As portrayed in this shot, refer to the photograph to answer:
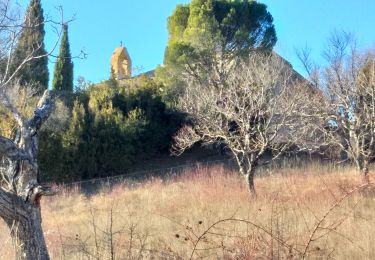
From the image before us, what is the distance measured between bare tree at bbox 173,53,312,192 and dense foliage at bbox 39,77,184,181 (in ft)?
14.8

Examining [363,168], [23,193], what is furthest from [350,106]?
[23,193]

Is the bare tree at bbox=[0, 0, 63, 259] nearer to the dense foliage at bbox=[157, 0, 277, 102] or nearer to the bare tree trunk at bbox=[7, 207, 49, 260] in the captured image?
the bare tree trunk at bbox=[7, 207, 49, 260]

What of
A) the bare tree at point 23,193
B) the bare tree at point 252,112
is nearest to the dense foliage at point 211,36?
the bare tree at point 252,112

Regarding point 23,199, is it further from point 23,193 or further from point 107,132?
point 107,132

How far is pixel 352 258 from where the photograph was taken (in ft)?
17.6

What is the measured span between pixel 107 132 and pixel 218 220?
12476 mm

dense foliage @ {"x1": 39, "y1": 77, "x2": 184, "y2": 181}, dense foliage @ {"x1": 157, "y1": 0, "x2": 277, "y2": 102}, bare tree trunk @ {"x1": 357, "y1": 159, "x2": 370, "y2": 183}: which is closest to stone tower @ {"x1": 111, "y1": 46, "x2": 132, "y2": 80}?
dense foliage @ {"x1": 157, "y1": 0, "x2": 277, "y2": 102}

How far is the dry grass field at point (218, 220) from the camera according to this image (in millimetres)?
4996

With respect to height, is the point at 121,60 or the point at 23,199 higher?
the point at 121,60

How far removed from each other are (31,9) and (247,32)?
1701 centimetres

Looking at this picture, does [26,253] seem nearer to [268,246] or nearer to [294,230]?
[268,246]

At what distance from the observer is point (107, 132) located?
1914cm

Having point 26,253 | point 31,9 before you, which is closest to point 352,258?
point 26,253

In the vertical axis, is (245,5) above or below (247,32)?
above
